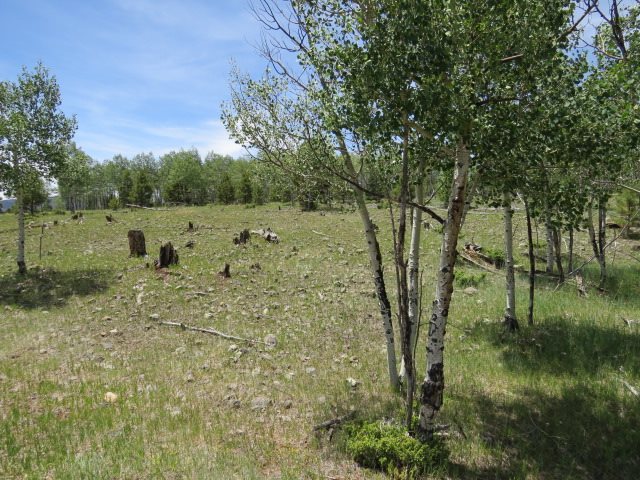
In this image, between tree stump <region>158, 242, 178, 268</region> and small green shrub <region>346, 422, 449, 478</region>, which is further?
tree stump <region>158, 242, 178, 268</region>

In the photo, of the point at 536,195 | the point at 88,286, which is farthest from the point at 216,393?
the point at 88,286

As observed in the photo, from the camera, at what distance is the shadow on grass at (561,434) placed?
6.84m

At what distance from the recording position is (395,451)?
6.61m

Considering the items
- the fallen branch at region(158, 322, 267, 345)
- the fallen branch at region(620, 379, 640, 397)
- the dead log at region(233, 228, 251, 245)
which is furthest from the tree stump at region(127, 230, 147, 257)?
the fallen branch at region(620, 379, 640, 397)

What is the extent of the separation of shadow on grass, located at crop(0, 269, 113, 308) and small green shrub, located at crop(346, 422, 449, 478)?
47.8 ft

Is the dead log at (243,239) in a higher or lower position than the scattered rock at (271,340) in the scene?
higher

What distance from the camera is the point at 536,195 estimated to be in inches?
314

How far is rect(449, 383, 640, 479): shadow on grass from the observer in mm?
6840

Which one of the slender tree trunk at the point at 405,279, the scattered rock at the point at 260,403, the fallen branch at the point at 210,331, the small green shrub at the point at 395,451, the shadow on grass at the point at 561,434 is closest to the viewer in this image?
the small green shrub at the point at 395,451

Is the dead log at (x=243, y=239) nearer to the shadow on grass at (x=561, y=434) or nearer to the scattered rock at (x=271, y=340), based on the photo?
the scattered rock at (x=271, y=340)

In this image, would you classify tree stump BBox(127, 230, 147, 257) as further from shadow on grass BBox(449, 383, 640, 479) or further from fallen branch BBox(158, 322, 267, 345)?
shadow on grass BBox(449, 383, 640, 479)

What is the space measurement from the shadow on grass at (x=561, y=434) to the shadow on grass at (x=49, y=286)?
1593cm

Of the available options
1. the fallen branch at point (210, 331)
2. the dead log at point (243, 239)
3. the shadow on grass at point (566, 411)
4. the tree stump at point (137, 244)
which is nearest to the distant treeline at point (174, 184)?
the dead log at point (243, 239)

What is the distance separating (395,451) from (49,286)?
59.1ft
